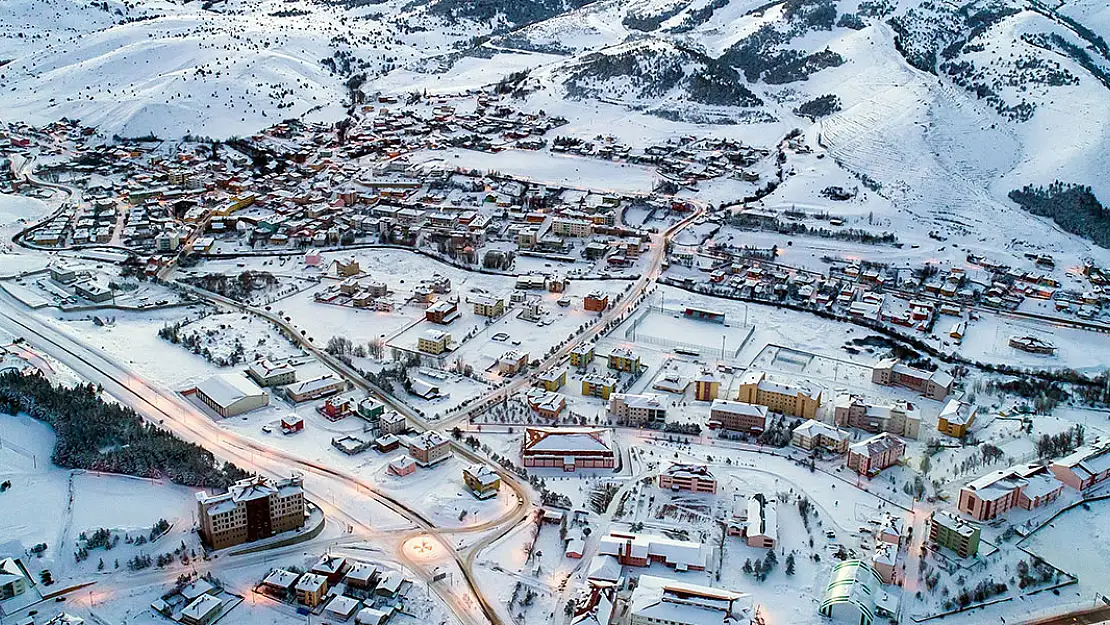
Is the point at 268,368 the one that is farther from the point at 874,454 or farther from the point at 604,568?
the point at 874,454

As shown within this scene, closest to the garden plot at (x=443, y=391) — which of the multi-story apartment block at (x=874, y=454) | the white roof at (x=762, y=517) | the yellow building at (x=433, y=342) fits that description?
the yellow building at (x=433, y=342)

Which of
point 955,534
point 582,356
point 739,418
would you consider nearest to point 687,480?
point 739,418

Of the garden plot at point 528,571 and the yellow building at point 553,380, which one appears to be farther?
the yellow building at point 553,380

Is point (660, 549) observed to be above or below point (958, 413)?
above

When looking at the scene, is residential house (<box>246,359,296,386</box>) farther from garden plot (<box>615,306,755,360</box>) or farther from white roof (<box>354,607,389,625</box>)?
white roof (<box>354,607,389,625</box>)

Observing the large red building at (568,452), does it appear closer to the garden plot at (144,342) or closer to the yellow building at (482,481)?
the yellow building at (482,481)

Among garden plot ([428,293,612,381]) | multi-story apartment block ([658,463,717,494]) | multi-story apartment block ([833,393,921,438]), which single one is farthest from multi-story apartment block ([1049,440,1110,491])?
garden plot ([428,293,612,381])

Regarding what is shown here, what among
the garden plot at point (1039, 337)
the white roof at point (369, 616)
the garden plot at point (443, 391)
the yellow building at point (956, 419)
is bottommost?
the garden plot at point (1039, 337)
